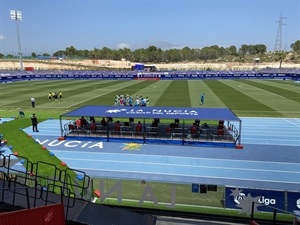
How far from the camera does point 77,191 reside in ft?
30.7

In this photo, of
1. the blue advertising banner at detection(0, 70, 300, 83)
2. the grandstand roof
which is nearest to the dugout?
the grandstand roof

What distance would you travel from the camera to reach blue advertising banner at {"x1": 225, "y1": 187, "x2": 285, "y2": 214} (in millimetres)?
8648

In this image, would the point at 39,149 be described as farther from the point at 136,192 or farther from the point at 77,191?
the point at 136,192

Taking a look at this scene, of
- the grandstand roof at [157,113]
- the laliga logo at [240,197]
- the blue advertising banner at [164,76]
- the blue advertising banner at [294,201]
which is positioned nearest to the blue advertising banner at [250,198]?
the laliga logo at [240,197]

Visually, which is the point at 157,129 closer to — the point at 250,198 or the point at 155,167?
the point at 155,167

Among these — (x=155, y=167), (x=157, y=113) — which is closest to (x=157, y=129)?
(x=157, y=113)

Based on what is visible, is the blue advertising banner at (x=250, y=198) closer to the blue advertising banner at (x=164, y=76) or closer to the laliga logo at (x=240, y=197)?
the laliga logo at (x=240, y=197)

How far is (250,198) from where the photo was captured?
888cm

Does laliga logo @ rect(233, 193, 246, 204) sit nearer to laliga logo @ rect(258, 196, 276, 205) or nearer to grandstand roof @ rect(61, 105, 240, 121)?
laliga logo @ rect(258, 196, 276, 205)

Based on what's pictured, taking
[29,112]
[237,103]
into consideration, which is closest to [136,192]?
[29,112]

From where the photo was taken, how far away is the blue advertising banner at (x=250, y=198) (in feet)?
28.4

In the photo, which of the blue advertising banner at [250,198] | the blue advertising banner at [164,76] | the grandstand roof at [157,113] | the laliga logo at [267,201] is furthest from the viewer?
the blue advertising banner at [164,76]

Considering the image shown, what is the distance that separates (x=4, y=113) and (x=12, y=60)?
530ft

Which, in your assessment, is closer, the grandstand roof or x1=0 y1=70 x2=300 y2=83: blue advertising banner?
the grandstand roof
